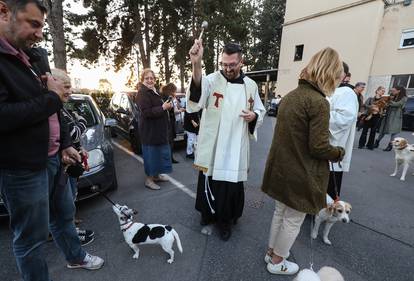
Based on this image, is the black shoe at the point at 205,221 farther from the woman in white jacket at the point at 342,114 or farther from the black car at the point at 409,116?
the black car at the point at 409,116

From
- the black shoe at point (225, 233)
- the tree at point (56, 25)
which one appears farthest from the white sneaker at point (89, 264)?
the tree at point (56, 25)

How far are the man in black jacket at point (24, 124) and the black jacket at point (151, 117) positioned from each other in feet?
7.12

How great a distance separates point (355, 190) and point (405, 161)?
59.3 inches

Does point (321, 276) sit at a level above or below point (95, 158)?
below

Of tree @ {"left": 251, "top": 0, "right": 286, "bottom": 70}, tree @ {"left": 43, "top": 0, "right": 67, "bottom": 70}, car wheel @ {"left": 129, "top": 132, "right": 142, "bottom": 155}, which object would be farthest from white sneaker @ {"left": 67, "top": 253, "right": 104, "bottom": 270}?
tree @ {"left": 251, "top": 0, "right": 286, "bottom": 70}

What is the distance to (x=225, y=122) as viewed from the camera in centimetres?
247

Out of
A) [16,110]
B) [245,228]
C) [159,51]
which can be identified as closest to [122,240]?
[245,228]

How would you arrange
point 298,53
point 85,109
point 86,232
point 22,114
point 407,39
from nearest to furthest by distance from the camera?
point 22,114 → point 86,232 → point 85,109 → point 407,39 → point 298,53

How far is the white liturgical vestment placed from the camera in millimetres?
2438

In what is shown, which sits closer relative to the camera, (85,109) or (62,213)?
(62,213)

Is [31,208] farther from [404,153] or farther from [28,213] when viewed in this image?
[404,153]

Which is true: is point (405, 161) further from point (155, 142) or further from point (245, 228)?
point (155, 142)

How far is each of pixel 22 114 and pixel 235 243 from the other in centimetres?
234

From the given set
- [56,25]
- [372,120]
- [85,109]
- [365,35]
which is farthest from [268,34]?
[85,109]
